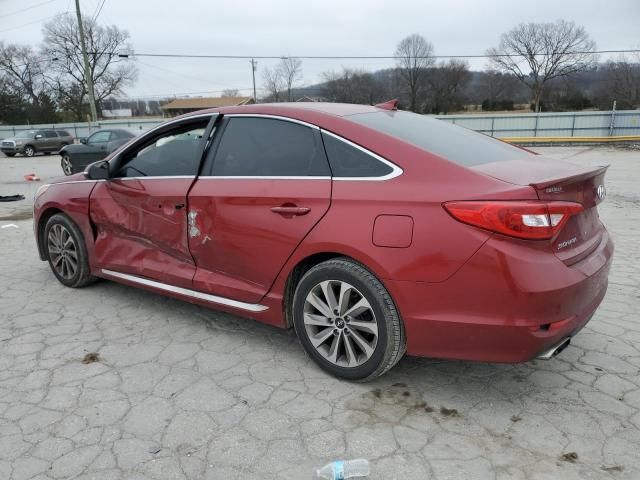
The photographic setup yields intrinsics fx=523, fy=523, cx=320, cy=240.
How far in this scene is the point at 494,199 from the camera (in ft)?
8.07

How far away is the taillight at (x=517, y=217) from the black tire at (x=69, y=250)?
135 inches

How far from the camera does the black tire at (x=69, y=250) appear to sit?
4.54 metres

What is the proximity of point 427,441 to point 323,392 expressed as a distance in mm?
683

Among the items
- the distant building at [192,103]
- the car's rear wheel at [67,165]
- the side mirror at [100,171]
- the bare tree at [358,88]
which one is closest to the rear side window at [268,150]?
the side mirror at [100,171]

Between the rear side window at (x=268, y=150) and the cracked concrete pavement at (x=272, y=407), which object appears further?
the rear side window at (x=268, y=150)

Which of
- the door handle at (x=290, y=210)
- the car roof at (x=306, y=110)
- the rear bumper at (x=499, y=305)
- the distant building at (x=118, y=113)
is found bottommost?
the rear bumper at (x=499, y=305)

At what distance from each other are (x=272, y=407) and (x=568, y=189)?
6.26 ft

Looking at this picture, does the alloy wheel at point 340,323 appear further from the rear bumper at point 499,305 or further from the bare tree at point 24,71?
the bare tree at point 24,71

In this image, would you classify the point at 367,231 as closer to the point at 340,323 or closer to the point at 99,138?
the point at 340,323

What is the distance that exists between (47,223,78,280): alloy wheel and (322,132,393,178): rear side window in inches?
108

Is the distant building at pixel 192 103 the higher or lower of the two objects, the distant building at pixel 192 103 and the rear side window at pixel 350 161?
the higher

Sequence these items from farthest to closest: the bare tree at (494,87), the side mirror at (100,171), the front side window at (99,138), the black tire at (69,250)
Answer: the bare tree at (494,87) < the front side window at (99,138) < the black tire at (69,250) < the side mirror at (100,171)

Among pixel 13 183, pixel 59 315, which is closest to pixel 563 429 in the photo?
pixel 59 315

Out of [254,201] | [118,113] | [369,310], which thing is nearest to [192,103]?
[118,113]
